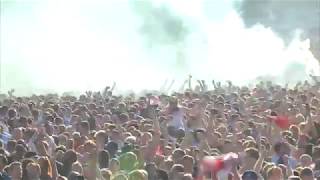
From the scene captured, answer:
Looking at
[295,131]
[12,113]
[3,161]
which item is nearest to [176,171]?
[3,161]

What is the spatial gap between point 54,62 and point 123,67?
259 centimetres

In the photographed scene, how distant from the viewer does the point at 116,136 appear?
1018 centimetres

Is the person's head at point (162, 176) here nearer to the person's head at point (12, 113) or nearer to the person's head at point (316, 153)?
the person's head at point (316, 153)

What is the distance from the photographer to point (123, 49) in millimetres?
32438

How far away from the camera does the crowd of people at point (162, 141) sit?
8383 mm

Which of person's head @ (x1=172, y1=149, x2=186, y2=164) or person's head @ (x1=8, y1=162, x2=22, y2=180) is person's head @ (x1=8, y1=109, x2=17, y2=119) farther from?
person's head @ (x1=8, y1=162, x2=22, y2=180)

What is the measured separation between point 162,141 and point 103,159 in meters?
1.04

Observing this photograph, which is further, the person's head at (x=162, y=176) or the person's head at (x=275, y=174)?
the person's head at (x=162, y=176)

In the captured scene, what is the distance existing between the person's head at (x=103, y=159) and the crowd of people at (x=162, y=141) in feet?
0.03

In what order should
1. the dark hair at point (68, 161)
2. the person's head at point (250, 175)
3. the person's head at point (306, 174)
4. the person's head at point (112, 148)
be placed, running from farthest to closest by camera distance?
the person's head at point (112, 148) → the dark hair at point (68, 161) → the person's head at point (306, 174) → the person's head at point (250, 175)

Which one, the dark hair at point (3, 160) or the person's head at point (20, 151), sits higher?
the person's head at point (20, 151)

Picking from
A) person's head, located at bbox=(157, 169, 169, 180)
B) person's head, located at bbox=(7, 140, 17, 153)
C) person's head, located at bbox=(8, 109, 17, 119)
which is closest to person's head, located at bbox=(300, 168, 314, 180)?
person's head, located at bbox=(157, 169, 169, 180)

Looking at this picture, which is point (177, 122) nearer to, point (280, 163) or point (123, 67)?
point (280, 163)

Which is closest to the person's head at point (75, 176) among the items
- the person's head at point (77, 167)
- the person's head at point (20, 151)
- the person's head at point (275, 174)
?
the person's head at point (77, 167)
